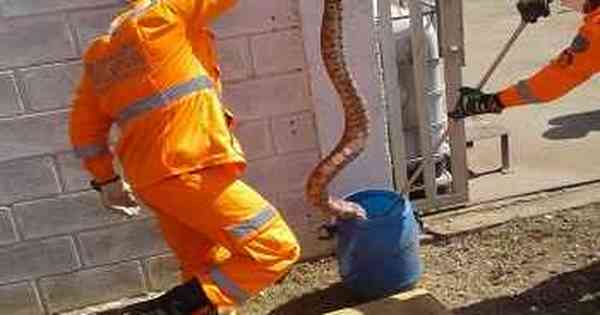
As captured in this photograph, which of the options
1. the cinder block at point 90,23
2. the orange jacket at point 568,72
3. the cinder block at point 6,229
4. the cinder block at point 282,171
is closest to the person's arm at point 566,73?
the orange jacket at point 568,72

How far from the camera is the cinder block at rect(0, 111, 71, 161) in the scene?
4410 mm

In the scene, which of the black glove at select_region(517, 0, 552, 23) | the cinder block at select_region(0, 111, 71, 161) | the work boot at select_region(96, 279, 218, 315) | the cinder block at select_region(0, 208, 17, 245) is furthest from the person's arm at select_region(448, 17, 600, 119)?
the cinder block at select_region(0, 208, 17, 245)

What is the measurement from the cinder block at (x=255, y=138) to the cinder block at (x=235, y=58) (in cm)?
25

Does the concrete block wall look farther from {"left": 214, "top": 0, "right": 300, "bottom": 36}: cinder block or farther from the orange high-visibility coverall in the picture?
the orange high-visibility coverall

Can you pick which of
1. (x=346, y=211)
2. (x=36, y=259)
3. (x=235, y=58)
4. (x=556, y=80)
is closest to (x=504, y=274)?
(x=346, y=211)

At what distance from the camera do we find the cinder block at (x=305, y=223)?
16.1ft

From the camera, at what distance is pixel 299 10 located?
14.9ft

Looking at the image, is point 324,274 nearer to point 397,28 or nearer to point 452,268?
point 452,268

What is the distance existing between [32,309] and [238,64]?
1.67 m

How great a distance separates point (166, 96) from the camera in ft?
11.5

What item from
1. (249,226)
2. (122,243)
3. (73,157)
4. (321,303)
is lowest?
(321,303)

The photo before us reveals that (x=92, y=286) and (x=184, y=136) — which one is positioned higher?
(x=184, y=136)

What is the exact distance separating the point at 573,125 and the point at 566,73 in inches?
112

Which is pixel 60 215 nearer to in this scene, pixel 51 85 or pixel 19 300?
pixel 19 300
